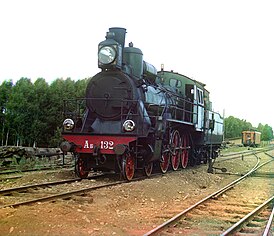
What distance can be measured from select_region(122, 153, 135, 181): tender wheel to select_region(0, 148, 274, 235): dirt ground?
585mm

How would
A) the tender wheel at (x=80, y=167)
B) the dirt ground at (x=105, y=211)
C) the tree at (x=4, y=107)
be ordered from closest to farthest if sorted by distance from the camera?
the dirt ground at (x=105, y=211) < the tender wheel at (x=80, y=167) < the tree at (x=4, y=107)

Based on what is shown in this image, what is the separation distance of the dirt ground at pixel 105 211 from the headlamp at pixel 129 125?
1.48 meters

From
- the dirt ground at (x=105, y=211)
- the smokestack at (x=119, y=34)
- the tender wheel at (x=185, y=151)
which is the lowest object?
the dirt ground at (x=105, y=211)

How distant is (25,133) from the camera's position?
34938mm

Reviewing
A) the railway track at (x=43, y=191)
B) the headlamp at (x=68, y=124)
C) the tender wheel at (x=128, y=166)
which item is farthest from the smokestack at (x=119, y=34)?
the railway track at (x=43, y=191)

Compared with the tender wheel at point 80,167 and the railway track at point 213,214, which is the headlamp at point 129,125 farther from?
the railway track at point 213,214

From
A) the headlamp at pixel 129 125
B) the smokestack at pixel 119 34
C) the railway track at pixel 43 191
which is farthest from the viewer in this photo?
the smokestack at pixel 119 34

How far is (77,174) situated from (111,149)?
1572 millimetres

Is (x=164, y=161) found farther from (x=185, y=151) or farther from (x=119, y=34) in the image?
(x=119, y=34)

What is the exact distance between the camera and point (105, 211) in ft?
22.6

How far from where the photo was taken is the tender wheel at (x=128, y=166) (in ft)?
33.7

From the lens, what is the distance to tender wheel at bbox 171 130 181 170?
13741 millimetres

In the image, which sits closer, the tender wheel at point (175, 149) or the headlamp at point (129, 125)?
the headlamp at point (129, 125)

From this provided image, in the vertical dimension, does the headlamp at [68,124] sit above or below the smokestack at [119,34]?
below
